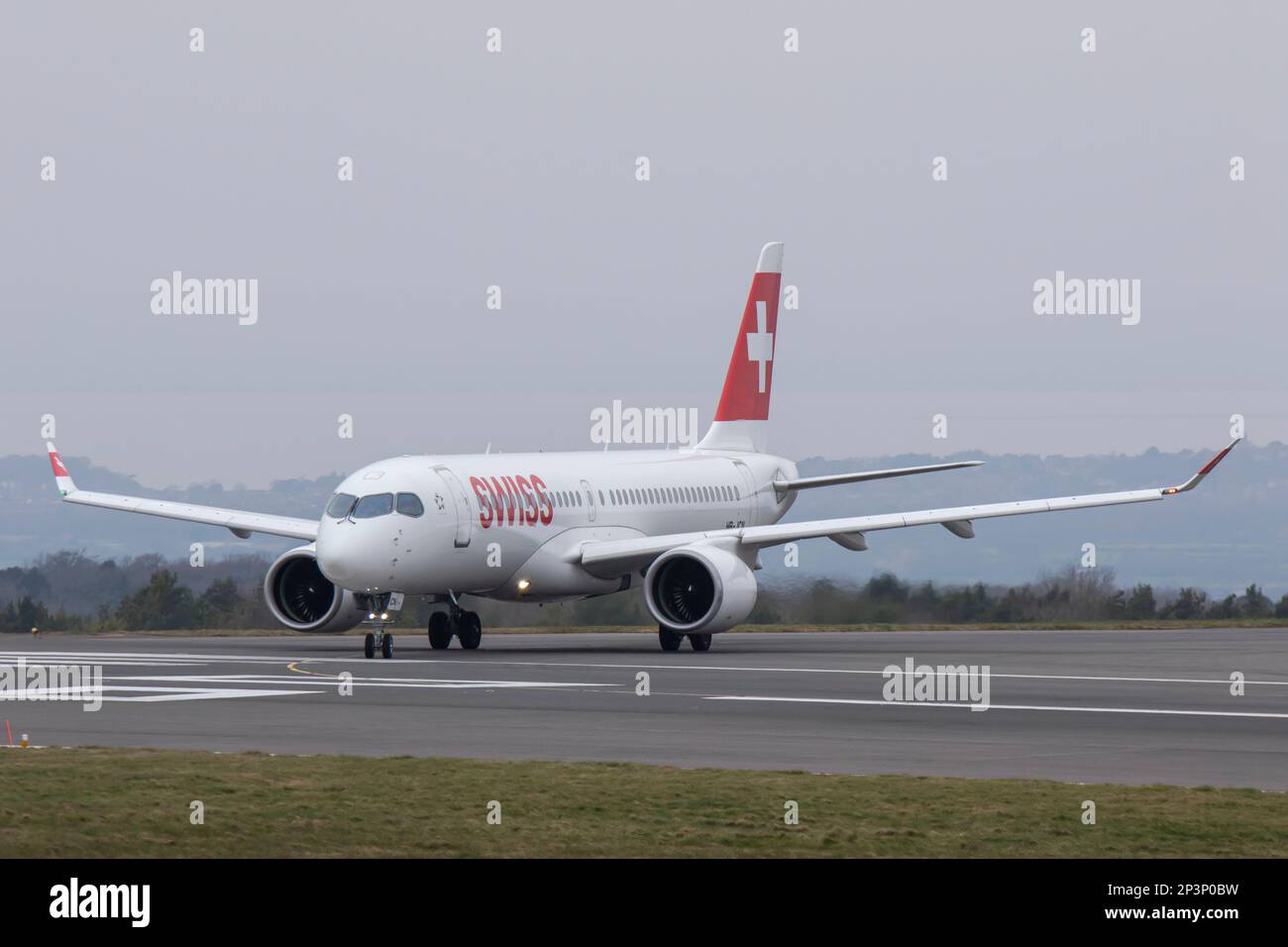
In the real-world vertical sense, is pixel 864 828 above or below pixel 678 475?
below

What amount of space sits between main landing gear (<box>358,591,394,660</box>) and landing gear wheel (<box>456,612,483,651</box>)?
2.25m

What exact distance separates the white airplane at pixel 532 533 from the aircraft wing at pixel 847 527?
1.6 inches

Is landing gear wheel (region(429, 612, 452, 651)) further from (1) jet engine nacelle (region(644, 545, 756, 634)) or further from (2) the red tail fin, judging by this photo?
(2) the red tail fin

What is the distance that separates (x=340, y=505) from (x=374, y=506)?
0.70 m

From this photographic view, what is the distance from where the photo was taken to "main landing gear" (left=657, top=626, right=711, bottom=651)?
136ft

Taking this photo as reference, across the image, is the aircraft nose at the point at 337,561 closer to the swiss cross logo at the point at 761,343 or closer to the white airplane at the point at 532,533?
the white airplane at the point at 532,533

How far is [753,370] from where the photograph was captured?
5491 centimetres

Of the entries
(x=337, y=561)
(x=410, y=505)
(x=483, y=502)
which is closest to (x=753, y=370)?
(x=483, y=502)

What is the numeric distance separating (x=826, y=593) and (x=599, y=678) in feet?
77.4

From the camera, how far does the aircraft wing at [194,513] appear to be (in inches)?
1793

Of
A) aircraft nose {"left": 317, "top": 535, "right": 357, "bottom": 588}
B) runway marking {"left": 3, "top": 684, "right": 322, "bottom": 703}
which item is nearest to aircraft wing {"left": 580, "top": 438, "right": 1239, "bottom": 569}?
aircraft nose {"left": 317, "top": 535, "right": 357, "bottom": 588}

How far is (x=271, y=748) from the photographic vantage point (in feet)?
68.0
